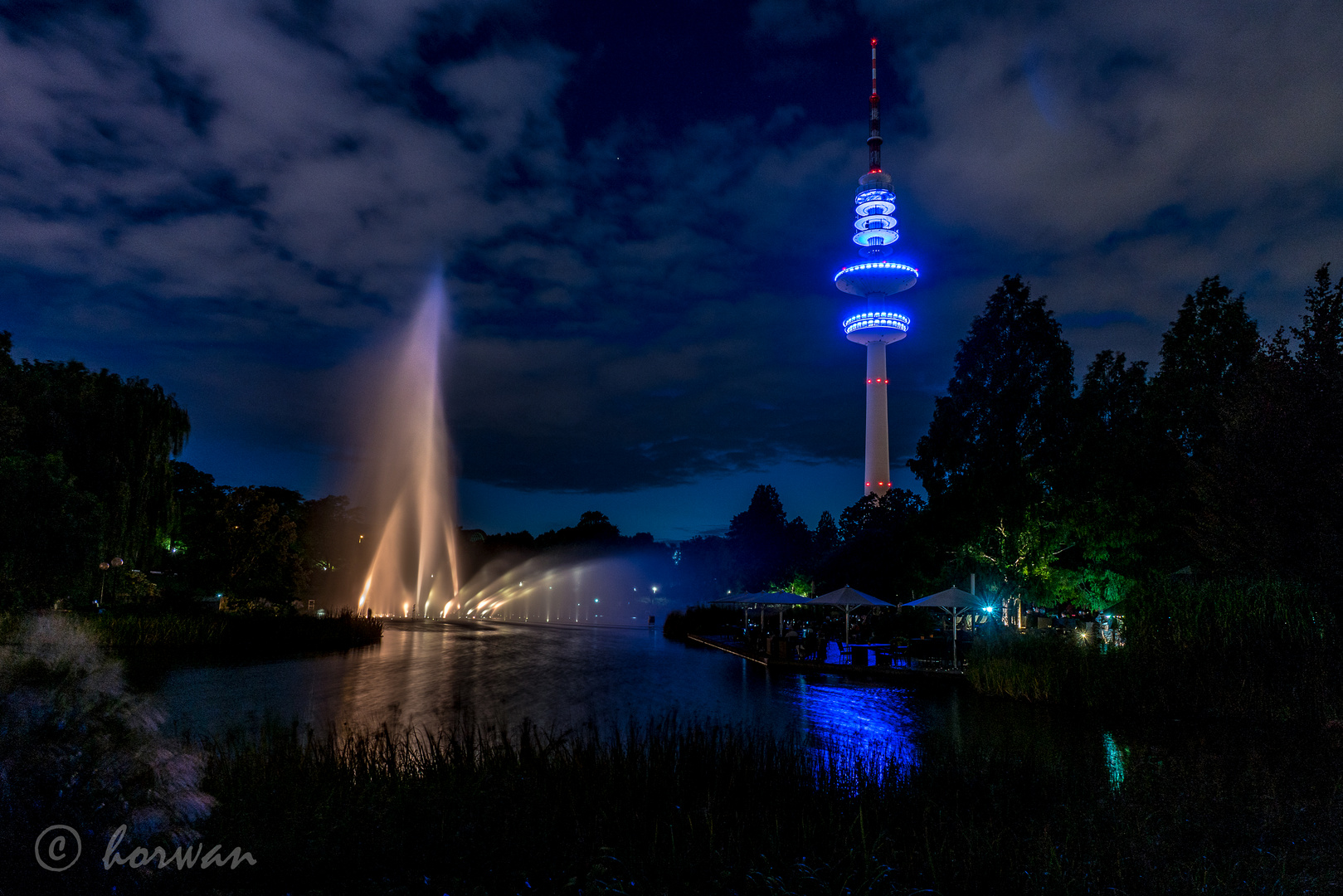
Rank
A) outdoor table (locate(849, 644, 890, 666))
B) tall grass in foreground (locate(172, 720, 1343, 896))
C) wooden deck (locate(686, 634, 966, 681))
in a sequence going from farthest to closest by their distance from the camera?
outdoor table (locate(849, 644, 890, 666)) < wooden deck (locate(686, 634, 966, 681)) < tall grass in foreground (locate(172, 720, 1343, 896))

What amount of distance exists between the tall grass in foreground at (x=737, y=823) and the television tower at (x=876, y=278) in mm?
109302

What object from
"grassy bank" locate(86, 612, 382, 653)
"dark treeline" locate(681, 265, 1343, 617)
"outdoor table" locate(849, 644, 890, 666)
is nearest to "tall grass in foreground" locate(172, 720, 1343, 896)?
"dark treeline" locate(681, 265, 1343, 617)

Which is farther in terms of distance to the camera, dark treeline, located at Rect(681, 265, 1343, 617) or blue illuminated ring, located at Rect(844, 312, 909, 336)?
blue illuminated ring, located at Rect(844, 312, 909, 336)

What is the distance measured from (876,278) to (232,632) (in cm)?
10267

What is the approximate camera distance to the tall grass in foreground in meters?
6.66

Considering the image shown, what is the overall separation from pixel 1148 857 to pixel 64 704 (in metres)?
8.99

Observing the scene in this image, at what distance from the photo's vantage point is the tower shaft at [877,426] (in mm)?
113688

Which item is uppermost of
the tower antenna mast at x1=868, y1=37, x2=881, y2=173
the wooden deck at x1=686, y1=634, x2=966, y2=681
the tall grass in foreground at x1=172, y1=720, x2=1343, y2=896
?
the tower antenna mast at x1=868, y1=37, x2=881, y2=173

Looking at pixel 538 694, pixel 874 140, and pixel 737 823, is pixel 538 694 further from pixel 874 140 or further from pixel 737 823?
pixel 874 140

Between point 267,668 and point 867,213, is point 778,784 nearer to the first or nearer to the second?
point 267,668

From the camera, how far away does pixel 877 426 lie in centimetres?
11631

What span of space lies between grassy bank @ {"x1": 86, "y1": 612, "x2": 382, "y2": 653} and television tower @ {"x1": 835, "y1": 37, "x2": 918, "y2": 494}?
3429 inches

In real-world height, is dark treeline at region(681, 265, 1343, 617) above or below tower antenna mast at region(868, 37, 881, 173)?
below

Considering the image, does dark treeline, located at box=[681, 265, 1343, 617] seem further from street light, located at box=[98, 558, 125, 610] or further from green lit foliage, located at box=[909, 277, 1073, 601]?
street light, located at box=[98, 558, 125, 610]
